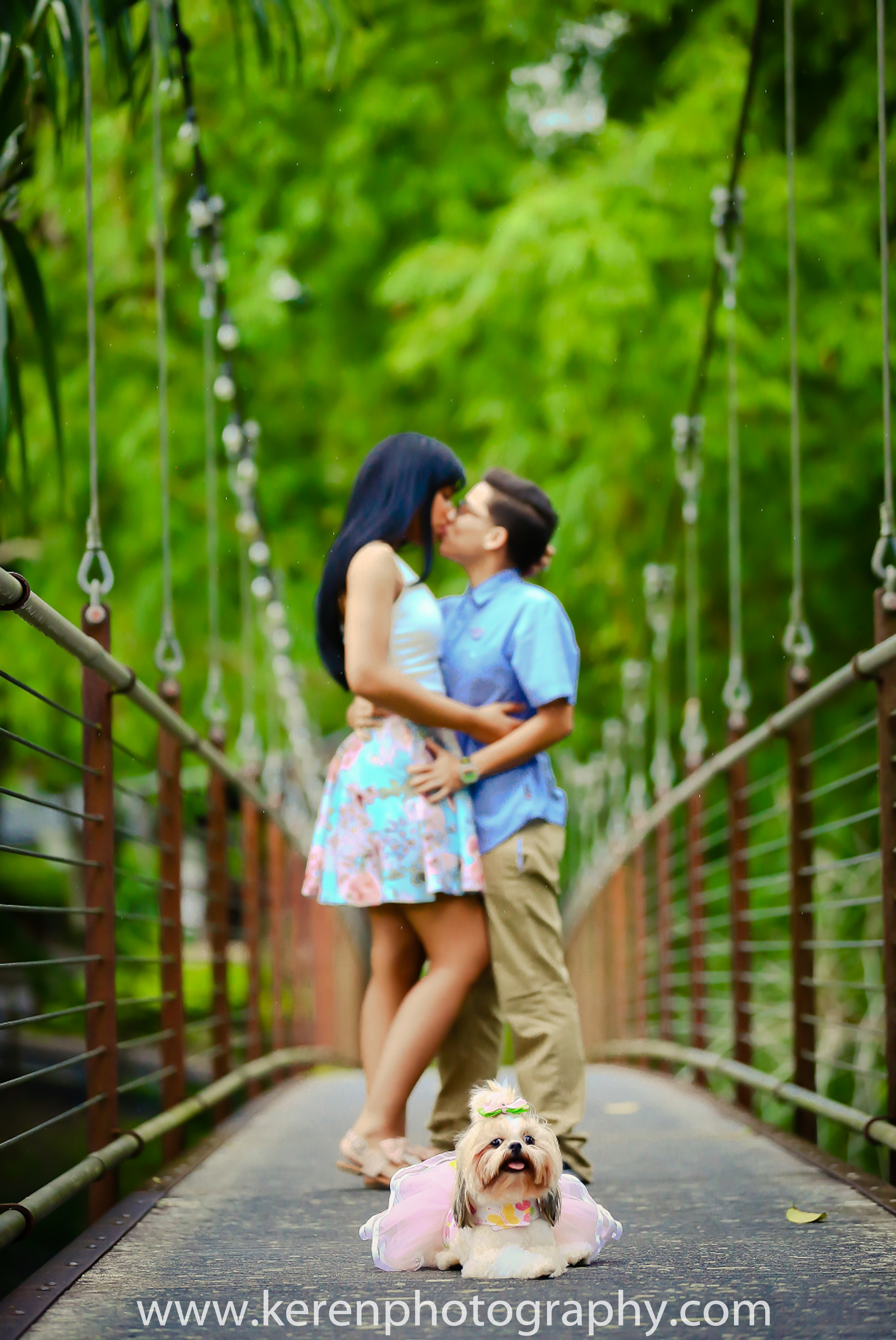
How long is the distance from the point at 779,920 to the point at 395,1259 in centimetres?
674

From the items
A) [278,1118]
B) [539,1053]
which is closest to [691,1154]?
[539,1053]

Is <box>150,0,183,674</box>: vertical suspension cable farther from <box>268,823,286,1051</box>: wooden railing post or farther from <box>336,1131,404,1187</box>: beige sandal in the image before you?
<box>268,823,286,1051</box>: wooden railing post

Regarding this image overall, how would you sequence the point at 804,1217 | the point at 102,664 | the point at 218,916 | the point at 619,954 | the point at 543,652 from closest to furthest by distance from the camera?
the point at 804,1217 → the point at 102,664 → the point at 543,652 → the point at 218,916 → the point at 619,954

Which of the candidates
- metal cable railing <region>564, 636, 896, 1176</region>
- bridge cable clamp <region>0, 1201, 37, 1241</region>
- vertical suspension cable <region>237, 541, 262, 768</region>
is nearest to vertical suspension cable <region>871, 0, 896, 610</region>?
metal cable railing <region>564, 636, 896, 1176</region>

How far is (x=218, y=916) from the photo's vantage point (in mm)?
3908

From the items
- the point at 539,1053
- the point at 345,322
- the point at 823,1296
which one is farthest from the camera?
the point at 345,322

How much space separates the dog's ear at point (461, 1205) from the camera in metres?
1.82

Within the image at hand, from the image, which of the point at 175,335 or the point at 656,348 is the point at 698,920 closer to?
the point at 656,348

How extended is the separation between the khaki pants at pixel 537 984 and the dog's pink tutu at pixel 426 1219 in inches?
21.8

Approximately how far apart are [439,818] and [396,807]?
0.07 meters

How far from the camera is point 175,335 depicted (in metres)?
8.52

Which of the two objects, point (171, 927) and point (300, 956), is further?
point (300, 956)

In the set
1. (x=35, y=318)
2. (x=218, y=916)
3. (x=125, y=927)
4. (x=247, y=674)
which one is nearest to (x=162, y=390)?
(x=35, y=318)

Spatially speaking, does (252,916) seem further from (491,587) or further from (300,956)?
(300,956)
